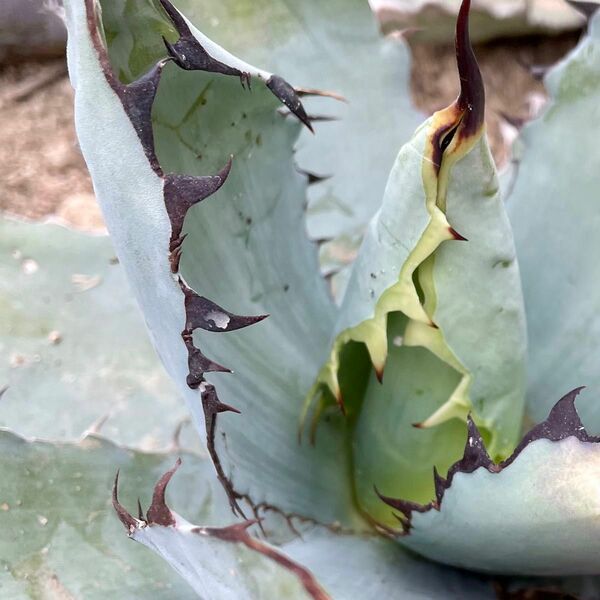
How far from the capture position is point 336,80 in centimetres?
95

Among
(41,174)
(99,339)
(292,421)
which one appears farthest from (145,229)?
(41,174)

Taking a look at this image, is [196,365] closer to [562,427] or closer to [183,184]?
[183,184]

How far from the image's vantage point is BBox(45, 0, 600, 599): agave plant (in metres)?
0.50

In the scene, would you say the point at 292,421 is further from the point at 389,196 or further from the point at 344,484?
the point at 389,196

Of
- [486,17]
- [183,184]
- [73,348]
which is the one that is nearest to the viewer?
[183,184]

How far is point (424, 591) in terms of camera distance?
0.70 m

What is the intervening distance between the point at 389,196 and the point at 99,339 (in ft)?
1.28

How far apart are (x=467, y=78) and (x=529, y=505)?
10.1 inches

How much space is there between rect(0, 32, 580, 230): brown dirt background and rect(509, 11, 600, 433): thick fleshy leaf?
393mm

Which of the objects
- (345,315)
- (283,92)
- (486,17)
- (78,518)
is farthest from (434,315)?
(486,17)

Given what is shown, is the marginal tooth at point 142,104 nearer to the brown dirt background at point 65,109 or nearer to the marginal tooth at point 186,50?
the marginal tooth at point 186,50

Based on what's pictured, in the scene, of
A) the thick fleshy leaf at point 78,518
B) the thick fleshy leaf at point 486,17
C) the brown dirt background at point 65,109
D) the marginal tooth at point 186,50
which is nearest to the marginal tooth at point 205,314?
Answer: the marginal tooth at point 186,50

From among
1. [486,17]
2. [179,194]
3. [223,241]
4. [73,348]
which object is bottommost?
[73,348]

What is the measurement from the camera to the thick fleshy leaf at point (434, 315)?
569mm
